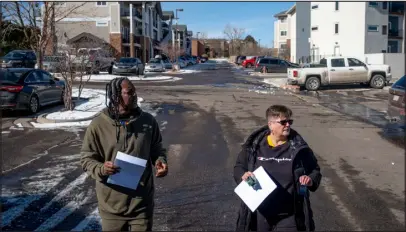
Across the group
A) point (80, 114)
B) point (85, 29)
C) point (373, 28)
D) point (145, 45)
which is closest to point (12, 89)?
point (80, 114)

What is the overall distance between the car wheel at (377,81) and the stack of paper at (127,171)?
23680 mm

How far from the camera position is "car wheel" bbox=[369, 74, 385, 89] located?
2461 cm

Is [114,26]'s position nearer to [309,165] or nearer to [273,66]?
[273,66]

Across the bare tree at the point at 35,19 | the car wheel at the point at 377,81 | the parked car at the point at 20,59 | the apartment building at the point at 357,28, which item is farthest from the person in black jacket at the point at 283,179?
the apartment building at the point at 357,28

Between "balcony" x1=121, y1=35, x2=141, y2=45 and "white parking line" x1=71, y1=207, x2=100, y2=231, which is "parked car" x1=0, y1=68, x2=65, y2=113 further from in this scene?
"balcony" x1=121, y1=35, x2=141, y2=45

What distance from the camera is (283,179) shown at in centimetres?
334

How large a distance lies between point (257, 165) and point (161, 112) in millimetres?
11996

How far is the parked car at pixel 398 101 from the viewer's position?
10922mm

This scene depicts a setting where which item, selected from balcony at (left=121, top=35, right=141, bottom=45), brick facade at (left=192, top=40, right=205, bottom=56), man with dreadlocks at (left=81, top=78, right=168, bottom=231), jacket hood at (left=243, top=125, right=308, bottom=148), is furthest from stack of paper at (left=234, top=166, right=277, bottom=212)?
brick facade at (left=192, top=40, right=205, bottom=56)

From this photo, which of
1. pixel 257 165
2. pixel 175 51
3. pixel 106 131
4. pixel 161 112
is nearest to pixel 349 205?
pixel 257 165

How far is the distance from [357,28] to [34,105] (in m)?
43.8

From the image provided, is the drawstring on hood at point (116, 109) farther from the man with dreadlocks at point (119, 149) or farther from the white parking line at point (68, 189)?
the white parking line at point (68, 189)

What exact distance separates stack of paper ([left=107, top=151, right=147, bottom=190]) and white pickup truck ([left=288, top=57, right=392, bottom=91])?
22.0m

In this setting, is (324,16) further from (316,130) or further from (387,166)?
(387,166)
